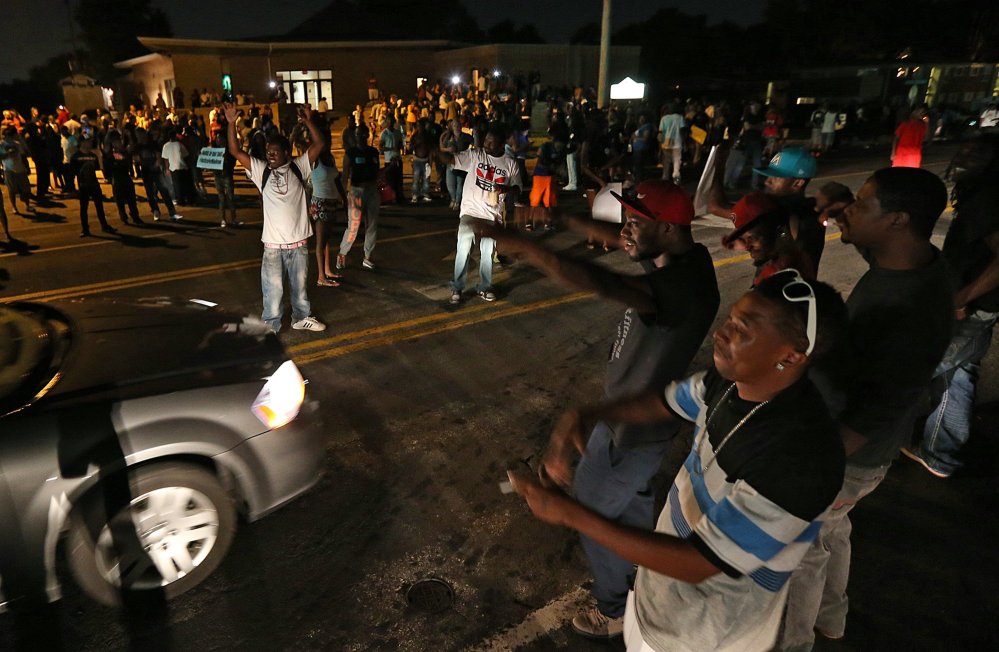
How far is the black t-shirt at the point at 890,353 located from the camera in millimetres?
2350

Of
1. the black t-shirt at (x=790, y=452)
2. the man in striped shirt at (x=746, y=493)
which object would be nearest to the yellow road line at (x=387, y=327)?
the man in striped shirt at (x=746, y=493)

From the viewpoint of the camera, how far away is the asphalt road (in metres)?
2.97

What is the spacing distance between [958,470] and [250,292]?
7.04 metres

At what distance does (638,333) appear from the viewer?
2668 millimetres

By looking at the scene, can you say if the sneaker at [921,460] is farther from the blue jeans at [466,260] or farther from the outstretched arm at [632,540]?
the blue jeans at [466,260]

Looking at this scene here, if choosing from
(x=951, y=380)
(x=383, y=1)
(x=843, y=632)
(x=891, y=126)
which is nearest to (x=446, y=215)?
(x=951, y=380)

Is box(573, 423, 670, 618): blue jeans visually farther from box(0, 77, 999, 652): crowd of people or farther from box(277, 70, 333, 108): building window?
box(277, 70, 333, 108): building window

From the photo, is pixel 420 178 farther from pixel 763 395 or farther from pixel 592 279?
pixel 763 395

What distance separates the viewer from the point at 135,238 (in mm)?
10469

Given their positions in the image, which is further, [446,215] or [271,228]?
[446,215]

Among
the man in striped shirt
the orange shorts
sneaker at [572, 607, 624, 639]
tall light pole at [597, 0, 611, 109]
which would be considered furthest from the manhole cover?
tall light pole at [597, 0, 611, 109]

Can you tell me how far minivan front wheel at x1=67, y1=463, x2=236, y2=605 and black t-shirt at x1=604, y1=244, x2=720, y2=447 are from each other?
2.00 meters

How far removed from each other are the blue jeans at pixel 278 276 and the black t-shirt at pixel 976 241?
516 cm

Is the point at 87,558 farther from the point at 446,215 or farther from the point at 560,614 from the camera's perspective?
the point at 446,215
